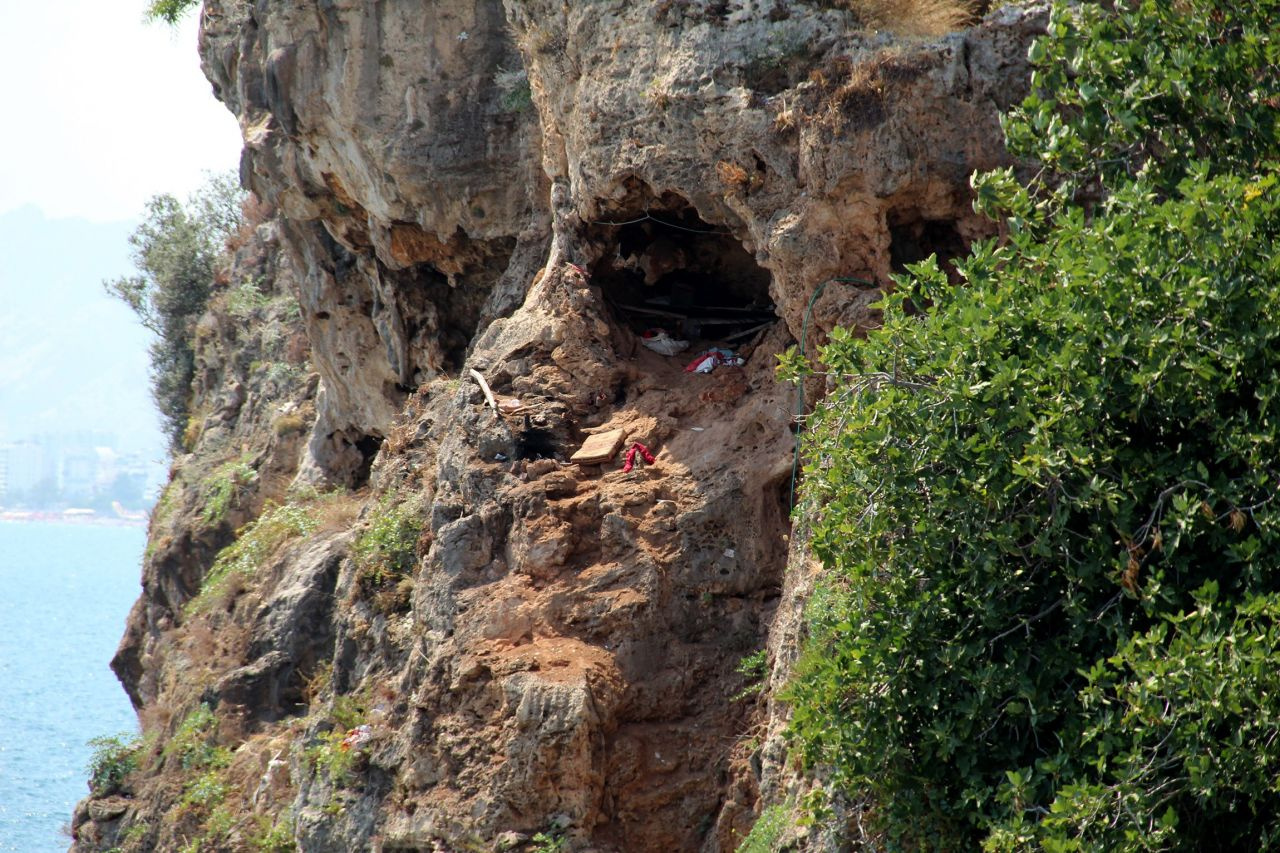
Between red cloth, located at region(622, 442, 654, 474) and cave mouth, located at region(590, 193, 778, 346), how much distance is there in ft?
4.91

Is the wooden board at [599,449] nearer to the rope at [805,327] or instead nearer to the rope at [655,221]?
the rope at [805,327]

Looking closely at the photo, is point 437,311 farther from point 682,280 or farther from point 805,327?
point 805,327

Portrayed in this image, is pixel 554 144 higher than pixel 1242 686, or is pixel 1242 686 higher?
pixel 554 144

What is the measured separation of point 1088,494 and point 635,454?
15.7ft

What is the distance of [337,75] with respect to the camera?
13.8 m

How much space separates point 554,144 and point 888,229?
11.9ft

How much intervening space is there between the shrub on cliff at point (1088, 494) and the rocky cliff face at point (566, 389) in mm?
1263

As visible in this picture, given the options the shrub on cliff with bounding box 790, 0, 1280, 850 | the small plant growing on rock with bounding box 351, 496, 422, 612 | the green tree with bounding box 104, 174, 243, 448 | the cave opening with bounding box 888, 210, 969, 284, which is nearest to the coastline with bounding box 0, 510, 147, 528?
the green tree with bounding box 104, 174, 243, 448

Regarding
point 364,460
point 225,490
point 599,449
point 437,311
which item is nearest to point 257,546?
point 364,460

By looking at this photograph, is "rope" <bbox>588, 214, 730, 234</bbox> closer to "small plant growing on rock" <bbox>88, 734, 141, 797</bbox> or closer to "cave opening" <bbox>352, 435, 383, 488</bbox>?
"cave opening" <bbox>352, 435, 383, 488</bbox>

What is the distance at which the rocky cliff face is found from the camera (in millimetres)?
8750

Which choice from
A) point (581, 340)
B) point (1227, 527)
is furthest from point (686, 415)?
Result: point (1227, 527)

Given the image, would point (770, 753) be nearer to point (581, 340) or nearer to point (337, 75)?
point (581, 340)

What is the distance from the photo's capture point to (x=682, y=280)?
37.5 ft
